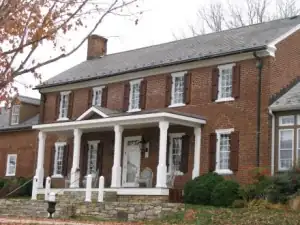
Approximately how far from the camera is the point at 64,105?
1245 inches

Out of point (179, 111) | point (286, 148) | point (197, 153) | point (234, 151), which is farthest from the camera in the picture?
point (179, 111)

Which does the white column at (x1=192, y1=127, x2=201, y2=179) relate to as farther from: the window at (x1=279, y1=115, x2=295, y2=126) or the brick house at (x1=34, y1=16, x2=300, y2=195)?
the window at (x1=279, y1=115, x2=295, y2=126)

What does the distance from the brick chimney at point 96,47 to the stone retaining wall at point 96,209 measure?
13166 millimetres

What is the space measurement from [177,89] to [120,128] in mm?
3171

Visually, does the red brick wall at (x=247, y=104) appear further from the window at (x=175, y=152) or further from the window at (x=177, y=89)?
the window at (x=175, y=152)

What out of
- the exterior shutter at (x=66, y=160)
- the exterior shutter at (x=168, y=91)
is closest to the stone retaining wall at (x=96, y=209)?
the exterior shutter at (x=66, y=160)

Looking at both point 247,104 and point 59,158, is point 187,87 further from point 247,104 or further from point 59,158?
point 59,158

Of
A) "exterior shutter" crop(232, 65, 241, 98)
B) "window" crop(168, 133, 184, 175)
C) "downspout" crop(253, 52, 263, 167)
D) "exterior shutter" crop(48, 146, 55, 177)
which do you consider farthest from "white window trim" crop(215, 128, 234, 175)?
"exterior shutter" crop(48, 146, 55, 177)

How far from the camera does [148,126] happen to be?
26312mm

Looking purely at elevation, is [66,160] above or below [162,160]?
above

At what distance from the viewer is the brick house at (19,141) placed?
3438 centimetres

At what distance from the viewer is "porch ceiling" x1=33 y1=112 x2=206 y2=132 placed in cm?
2352

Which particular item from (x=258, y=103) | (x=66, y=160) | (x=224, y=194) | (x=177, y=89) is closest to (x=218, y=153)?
(x=258, y=103)

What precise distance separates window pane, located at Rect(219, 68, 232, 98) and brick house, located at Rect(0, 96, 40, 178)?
13.7 m
